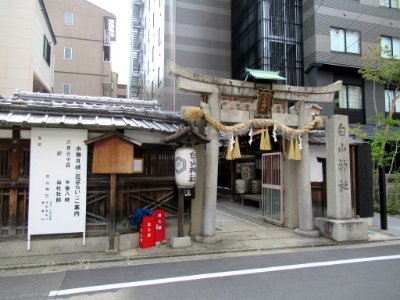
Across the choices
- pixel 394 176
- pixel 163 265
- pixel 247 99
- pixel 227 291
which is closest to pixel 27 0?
pixel 247 99

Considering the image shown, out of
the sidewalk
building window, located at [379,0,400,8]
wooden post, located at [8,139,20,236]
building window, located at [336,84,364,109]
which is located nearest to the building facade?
building window, located at [336,84,364,109]

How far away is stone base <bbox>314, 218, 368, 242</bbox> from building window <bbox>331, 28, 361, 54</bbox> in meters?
17.1

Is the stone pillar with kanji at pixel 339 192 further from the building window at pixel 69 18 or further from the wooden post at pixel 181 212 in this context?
the building window at pixel 69 18

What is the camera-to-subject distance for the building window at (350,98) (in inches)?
949

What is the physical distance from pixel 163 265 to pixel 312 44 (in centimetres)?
2093

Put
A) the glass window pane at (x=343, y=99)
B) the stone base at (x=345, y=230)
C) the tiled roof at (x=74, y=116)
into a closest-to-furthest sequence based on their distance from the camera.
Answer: the tiled roof at (x=74, y=116) → the stone base at (x=345, y=230) → the glass window pane at (x=343, y=99)

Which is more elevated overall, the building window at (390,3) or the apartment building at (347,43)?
the building window at (390,3)

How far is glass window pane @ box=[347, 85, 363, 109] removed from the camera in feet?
79.9

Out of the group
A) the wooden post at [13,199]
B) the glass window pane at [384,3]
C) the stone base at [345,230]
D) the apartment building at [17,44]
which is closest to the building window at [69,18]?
the apartment building at [17,44]

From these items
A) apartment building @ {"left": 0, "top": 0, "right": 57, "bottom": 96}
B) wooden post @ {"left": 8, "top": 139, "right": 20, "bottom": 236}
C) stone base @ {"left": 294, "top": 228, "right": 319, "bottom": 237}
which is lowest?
stone base @ {"left": 294, "top": 228, "right": 319, "bottom": 237}

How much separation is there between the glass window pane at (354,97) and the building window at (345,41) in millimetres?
2826

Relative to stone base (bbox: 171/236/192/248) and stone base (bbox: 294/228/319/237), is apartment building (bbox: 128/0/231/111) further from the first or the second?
stone base (bbox: 171/236/192/248)

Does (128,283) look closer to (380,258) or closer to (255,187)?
(380,258)

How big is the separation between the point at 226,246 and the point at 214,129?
3688 mm
